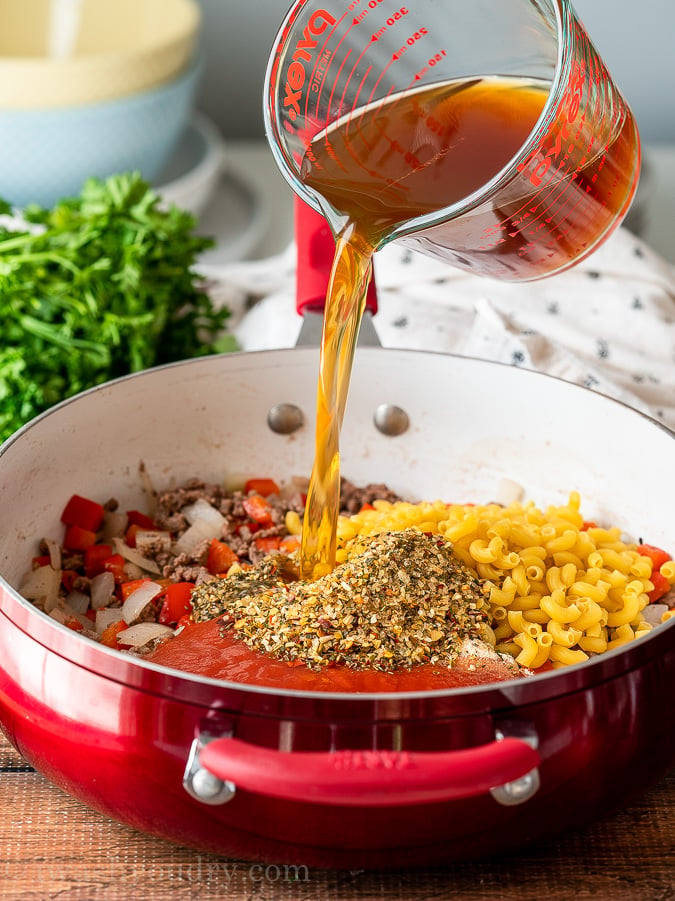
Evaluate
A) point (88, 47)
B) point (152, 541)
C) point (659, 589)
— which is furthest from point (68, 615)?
point (88, 47)

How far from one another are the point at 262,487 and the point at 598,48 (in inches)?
74.6

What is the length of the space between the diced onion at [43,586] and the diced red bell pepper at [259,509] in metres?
0.29

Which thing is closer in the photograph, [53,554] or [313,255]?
[53,554]

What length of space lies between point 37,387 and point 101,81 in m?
0.86

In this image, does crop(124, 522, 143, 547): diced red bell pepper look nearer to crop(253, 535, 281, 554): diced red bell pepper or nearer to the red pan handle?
crop(253, 535, 281, 554): diced red bell pepper

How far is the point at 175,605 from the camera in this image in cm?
132

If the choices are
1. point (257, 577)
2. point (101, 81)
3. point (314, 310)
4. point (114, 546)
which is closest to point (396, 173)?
point (314, 310)

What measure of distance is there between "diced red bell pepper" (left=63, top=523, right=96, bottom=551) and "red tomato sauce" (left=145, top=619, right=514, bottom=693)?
30 centimetres

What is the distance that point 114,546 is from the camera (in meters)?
1.45

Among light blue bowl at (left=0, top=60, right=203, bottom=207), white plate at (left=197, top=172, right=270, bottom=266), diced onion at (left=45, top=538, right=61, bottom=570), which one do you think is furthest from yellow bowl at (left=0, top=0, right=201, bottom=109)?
diced onion at (left=45, top=538, right=61, bottom=570)

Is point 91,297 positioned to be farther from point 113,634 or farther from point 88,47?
point 88,47

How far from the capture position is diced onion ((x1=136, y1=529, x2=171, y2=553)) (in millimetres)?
1461

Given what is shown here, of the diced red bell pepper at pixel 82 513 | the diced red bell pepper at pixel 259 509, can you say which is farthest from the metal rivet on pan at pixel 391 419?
the diced red bell pepper at pixel 82 513

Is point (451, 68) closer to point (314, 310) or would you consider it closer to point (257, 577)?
point (314, 310)
